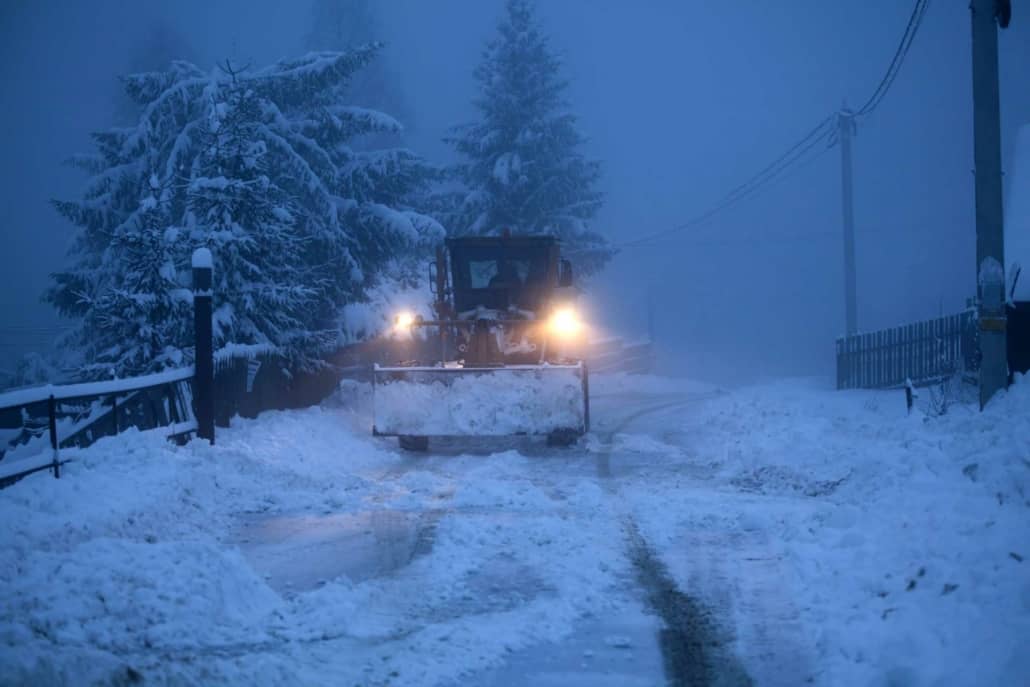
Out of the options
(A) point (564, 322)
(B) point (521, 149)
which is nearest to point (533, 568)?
(A) point (564, 322)

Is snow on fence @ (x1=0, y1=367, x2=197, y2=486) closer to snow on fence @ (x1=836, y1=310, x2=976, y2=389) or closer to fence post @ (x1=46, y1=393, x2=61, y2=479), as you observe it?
fence post @ (x1=46, y1=393, x2=61, y2=479)

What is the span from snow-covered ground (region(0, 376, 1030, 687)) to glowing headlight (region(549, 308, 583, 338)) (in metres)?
4.27

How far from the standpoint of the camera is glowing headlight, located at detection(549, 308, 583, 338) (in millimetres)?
15281

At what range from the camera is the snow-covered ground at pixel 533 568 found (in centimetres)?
474

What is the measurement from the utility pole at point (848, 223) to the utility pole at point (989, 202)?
16.8 m

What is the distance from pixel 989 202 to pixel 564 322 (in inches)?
269

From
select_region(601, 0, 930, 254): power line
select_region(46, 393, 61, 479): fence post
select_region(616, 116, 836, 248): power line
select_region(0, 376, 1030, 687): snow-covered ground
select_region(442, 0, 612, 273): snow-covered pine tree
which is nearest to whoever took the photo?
select_region(0, 376, 1030, 687): snow-covered ground

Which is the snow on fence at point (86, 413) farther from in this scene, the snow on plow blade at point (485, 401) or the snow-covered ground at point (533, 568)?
the snow on plow blade at point (485, 401)

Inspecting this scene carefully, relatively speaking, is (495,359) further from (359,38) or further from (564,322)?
(359,38)

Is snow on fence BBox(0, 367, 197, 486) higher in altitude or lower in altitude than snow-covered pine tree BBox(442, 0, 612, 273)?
lower

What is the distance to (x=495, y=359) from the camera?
14.6 m

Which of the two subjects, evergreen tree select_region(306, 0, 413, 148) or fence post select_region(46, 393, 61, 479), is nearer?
fence post select_region(46, 393, 61, 479)

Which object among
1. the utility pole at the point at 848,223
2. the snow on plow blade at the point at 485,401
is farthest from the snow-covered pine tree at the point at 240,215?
the utility pole at the point at 848,223

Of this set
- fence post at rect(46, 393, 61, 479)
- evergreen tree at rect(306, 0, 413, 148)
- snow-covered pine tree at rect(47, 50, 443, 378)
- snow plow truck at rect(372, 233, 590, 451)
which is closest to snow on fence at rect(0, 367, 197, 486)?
fence post at rect(46, 393, 61, 479)
